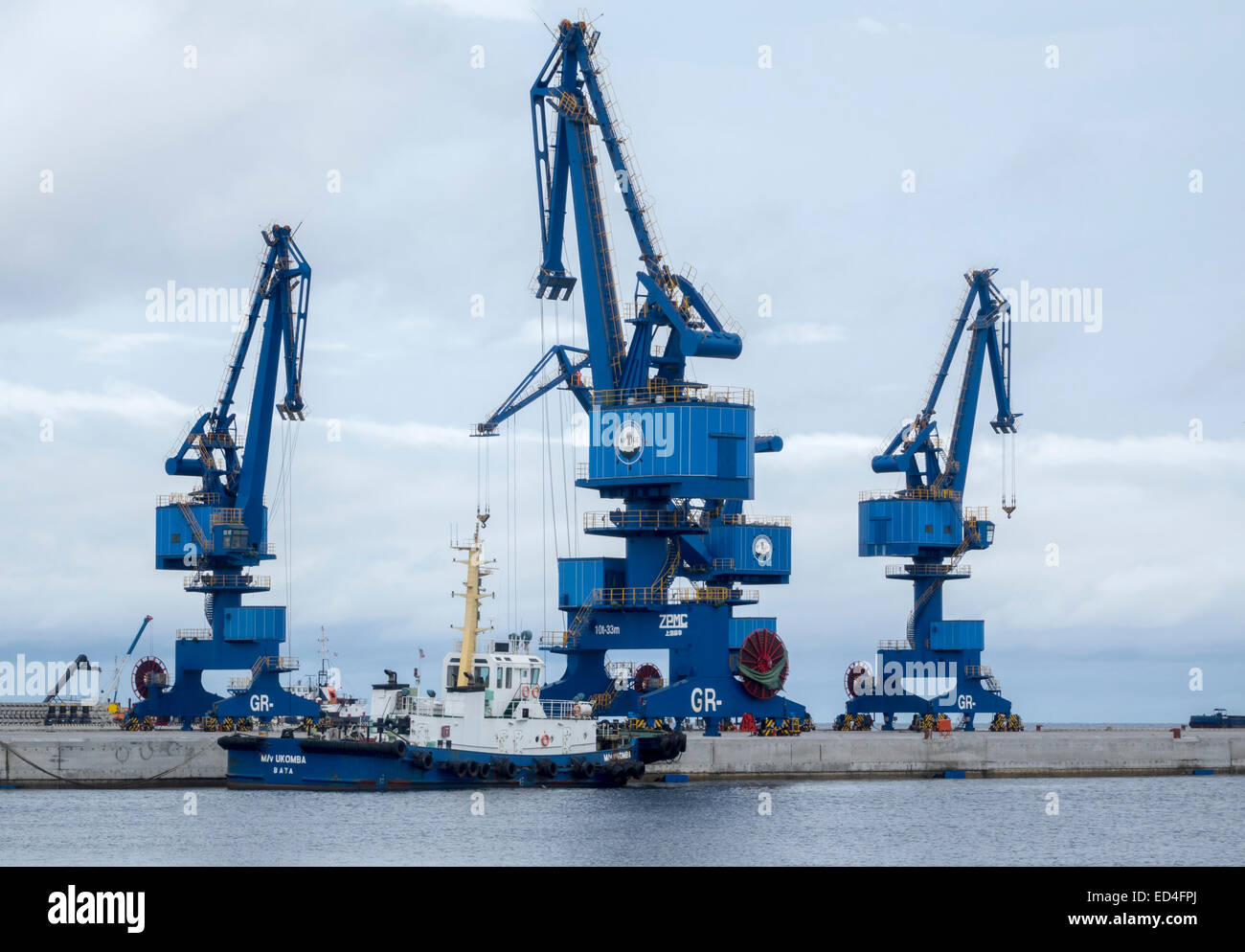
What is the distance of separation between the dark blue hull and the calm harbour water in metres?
0.63

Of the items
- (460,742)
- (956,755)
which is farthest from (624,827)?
(956,755)

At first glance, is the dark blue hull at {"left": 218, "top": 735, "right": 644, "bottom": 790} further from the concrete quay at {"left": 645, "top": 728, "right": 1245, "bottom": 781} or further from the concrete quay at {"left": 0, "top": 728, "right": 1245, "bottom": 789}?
the concrete quay at {"left": 645, "top": 728, "right": 1245, "bottom": 781}

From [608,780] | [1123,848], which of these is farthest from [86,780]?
[1123,848]

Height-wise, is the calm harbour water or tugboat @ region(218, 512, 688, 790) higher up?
tugboat @ region(218, 512, 688, 790)

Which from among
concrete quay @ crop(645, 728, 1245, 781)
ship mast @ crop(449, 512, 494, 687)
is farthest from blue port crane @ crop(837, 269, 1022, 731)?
ship mast @ crop(449, 512, 494, 687)

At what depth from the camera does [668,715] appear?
7850cm

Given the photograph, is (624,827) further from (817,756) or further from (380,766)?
(817,756)

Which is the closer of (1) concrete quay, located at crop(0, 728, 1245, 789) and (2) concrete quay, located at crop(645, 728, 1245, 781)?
(1) concrete quay, located at crop(0, 728, 1245, 789)

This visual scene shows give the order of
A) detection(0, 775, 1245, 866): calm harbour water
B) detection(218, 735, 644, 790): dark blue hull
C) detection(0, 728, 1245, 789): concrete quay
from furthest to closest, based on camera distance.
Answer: detection(0, 728, 1245, 789): concrete quay, detection(218, 735, 644, 790): dark blue hull, detection(0, 775, 1245, 866): calm harbour water

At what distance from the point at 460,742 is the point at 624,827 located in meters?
10.7

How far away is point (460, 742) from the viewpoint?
6456 centimetres

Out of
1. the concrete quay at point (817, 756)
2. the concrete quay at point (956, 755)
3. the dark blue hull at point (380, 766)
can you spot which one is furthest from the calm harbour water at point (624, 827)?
the concrete quay at point (956, 755)

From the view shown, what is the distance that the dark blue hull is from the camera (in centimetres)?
6400

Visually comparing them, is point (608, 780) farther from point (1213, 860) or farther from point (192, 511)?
point (192, 511)
